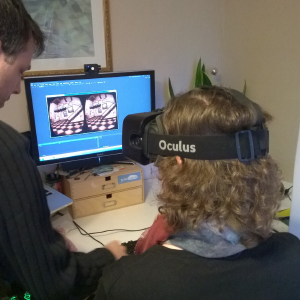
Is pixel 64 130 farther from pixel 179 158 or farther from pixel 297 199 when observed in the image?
pixel 297 199

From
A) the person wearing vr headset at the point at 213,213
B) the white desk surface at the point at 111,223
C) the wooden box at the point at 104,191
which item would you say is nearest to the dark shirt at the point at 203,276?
the person wearing vr headset at the point at 213,213

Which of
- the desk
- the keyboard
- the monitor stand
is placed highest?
the monitor stand

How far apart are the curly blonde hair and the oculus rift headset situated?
2 cm

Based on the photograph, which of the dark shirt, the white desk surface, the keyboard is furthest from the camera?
the white desk surface

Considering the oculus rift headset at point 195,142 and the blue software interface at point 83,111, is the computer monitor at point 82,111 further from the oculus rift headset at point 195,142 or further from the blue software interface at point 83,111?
the oculus rift headset at point 195,142

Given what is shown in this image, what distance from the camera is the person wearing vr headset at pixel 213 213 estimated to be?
686 mm

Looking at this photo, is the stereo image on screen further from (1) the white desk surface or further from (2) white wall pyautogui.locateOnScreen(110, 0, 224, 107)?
(1) the white desk surface

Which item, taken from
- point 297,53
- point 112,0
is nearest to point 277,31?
point 297,53

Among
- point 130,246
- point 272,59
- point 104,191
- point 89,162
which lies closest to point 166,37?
point 272,59

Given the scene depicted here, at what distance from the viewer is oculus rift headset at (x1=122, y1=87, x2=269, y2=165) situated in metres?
0.69

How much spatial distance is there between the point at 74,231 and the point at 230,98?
964 millimetres

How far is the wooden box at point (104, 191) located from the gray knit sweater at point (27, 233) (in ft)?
2.10

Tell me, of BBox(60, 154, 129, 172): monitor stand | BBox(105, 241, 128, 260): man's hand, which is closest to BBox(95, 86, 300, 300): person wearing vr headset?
BBox(105, 241, 128, 260): man's hand

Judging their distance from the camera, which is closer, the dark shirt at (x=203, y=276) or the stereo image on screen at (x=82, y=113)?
the dark shirt at (x=203, y=276)
